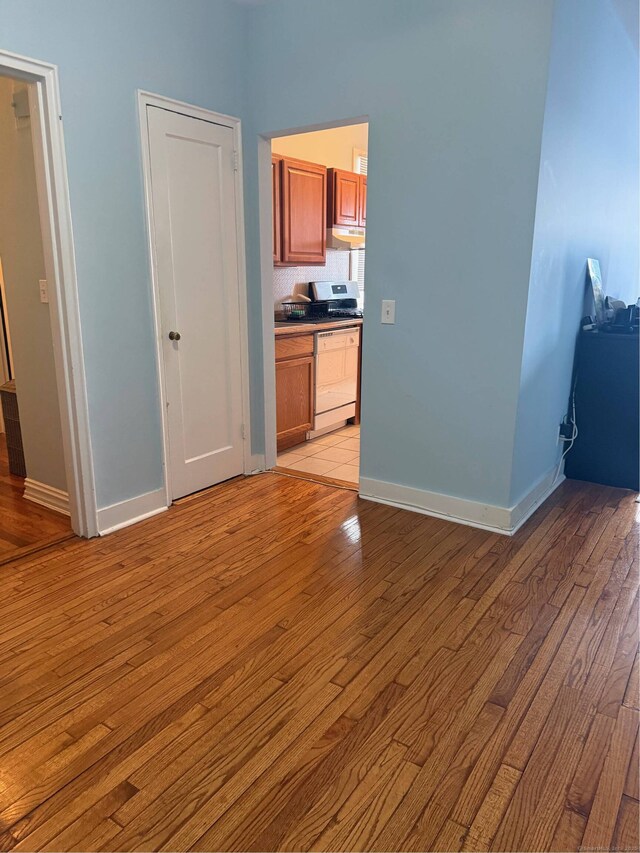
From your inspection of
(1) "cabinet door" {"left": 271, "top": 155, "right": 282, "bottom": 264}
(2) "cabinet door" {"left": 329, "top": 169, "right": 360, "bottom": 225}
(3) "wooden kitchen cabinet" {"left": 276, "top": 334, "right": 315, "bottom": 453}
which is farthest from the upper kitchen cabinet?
(3) "wooden kitchen cabinet" {"left": 276, "top": 334, "right": 315, "bottom": 453}

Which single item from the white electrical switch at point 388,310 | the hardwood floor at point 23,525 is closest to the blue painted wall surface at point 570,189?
the white electrical switch at point 388,310

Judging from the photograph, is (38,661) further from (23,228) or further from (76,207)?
(23,228)

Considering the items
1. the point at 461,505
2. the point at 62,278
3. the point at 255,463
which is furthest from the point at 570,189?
the point at 62,278

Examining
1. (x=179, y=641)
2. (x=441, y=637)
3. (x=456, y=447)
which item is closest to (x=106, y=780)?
(x=179, y=641)

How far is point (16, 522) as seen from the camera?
10.3 feet

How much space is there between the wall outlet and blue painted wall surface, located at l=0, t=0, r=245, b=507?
48.6 inches

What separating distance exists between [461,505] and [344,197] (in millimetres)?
3274

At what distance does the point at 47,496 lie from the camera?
3326mm

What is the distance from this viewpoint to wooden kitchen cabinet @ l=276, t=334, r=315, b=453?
430 cm

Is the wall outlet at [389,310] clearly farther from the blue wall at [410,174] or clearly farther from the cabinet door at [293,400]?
the cabinet door at [293,400]

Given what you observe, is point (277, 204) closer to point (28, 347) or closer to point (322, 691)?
point (28, 347)

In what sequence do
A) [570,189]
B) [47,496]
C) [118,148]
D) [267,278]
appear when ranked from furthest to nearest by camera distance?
[267,278], [47,496], [570,189], [118,148]

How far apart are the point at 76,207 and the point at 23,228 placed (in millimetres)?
541

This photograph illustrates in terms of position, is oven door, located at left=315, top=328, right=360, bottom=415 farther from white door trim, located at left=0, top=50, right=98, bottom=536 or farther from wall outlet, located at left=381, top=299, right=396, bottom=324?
white door trim, located at left=0, top=50, right=98, bottom=536
